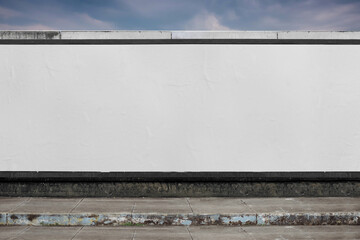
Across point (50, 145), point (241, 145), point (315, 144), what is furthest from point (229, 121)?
point (50, 145)

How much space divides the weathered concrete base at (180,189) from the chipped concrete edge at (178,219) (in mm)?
1002

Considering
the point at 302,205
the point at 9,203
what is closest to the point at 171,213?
the point at 302,205

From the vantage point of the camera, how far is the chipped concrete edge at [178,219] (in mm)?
5211

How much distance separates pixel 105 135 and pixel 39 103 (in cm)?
133

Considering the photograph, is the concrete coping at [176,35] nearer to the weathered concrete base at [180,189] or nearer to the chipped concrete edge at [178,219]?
the weathered concrete base at [180,189]

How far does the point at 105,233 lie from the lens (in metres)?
4.90

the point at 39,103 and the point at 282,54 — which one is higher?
the point at 282,54

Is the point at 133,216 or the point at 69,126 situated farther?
the point at 69,126

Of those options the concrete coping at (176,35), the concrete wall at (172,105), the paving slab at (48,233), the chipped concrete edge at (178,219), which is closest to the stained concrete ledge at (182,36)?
the concrete coping at (176,35)

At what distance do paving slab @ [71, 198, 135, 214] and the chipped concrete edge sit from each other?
138 millimetres

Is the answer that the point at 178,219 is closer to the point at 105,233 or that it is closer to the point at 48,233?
the point at 105,233

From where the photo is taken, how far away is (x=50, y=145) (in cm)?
617

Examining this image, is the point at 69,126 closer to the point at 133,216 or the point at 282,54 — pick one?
the point at 133,216

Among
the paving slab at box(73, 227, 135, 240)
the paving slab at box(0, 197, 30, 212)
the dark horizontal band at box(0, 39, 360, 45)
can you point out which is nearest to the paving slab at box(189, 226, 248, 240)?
the paving slab at box(73, 227, 135, 240)
